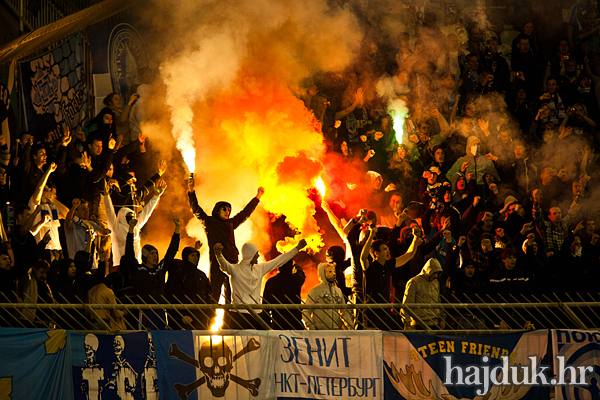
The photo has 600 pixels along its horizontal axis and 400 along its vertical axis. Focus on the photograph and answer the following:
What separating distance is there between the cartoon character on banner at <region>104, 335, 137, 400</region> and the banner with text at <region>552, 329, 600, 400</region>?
3.81 m

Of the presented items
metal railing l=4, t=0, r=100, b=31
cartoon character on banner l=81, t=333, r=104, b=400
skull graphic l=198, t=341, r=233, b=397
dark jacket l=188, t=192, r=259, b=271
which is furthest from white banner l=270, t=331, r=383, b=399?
metal railing l=4, t=0, r=100, b=31

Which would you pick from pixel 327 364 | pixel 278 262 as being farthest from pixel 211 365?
pixel 278 262

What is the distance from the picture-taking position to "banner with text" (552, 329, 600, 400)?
7.21 meters

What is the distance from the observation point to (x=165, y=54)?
13180 millimetres

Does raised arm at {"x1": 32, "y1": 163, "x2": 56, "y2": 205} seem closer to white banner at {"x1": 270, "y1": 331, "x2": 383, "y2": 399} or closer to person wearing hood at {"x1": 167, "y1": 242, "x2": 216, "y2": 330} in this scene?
person wearing hood at {"x1": 167, "y1": 242, "x2": 216, "y2": 330}

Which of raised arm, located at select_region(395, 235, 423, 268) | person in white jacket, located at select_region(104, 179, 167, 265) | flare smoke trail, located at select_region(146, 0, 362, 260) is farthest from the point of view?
flare smoke trail, located at select_region(146, 0, 362, 260)

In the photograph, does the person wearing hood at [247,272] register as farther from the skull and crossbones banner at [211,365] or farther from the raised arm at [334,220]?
the raised arm at [334,220]

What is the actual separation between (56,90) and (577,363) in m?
7.97

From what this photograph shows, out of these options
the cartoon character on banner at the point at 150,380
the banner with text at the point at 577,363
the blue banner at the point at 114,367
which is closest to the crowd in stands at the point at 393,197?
the blue banner at the point at 114,367

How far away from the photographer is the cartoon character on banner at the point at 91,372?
7320mm

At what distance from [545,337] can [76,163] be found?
620 centimetres

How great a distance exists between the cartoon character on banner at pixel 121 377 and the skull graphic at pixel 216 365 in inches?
25.2

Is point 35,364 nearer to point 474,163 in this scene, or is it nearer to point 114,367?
point 114,367

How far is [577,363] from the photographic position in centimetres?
725
